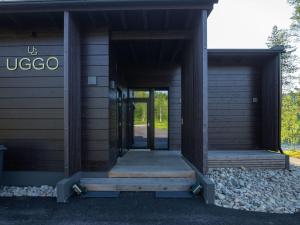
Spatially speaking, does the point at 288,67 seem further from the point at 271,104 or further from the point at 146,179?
the point at 146,179

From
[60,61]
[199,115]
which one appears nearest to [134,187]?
[199,115]

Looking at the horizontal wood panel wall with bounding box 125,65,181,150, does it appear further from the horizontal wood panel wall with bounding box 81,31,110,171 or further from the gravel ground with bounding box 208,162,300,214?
the horizontal wood panel wall with bounding box 81,31,110,171

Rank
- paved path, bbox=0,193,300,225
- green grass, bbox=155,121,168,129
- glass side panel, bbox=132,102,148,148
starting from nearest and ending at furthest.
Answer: paved path, bbox=0,193,300,225 < green grass, bbox=155,121,168,129 < glass side panel, bbox=132,102,148,148

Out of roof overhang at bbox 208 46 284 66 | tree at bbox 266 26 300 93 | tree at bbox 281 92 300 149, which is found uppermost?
tree at bbox 266 26 300 93

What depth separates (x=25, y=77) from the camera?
4.74 meters

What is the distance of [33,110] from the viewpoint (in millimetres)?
4711

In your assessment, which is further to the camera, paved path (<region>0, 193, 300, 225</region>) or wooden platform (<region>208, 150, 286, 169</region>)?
wooden platform (<region>208, 150, 286, 169</region>)

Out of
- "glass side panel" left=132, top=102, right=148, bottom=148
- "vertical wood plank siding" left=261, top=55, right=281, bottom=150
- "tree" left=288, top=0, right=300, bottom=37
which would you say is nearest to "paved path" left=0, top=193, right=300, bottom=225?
"vertical wood plank siding" left=261, top=55, right=281, bottom=150

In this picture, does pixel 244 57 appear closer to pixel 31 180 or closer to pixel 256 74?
pixel 256 74

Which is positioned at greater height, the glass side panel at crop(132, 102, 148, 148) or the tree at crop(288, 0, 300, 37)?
the tree at crop(288, 0, 300, 37)

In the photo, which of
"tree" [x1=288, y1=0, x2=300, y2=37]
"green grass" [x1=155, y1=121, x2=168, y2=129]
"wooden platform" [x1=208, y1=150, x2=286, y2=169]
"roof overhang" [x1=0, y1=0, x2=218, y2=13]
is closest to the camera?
"roof overhang" [x1=0, y1=0, x2=218, y2=13]

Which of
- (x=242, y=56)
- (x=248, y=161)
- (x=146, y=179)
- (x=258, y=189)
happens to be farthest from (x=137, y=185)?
(x=242, y=56)

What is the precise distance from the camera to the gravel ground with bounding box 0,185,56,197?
4.23m

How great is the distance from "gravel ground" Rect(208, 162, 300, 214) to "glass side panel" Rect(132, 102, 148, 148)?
3.29 meters
